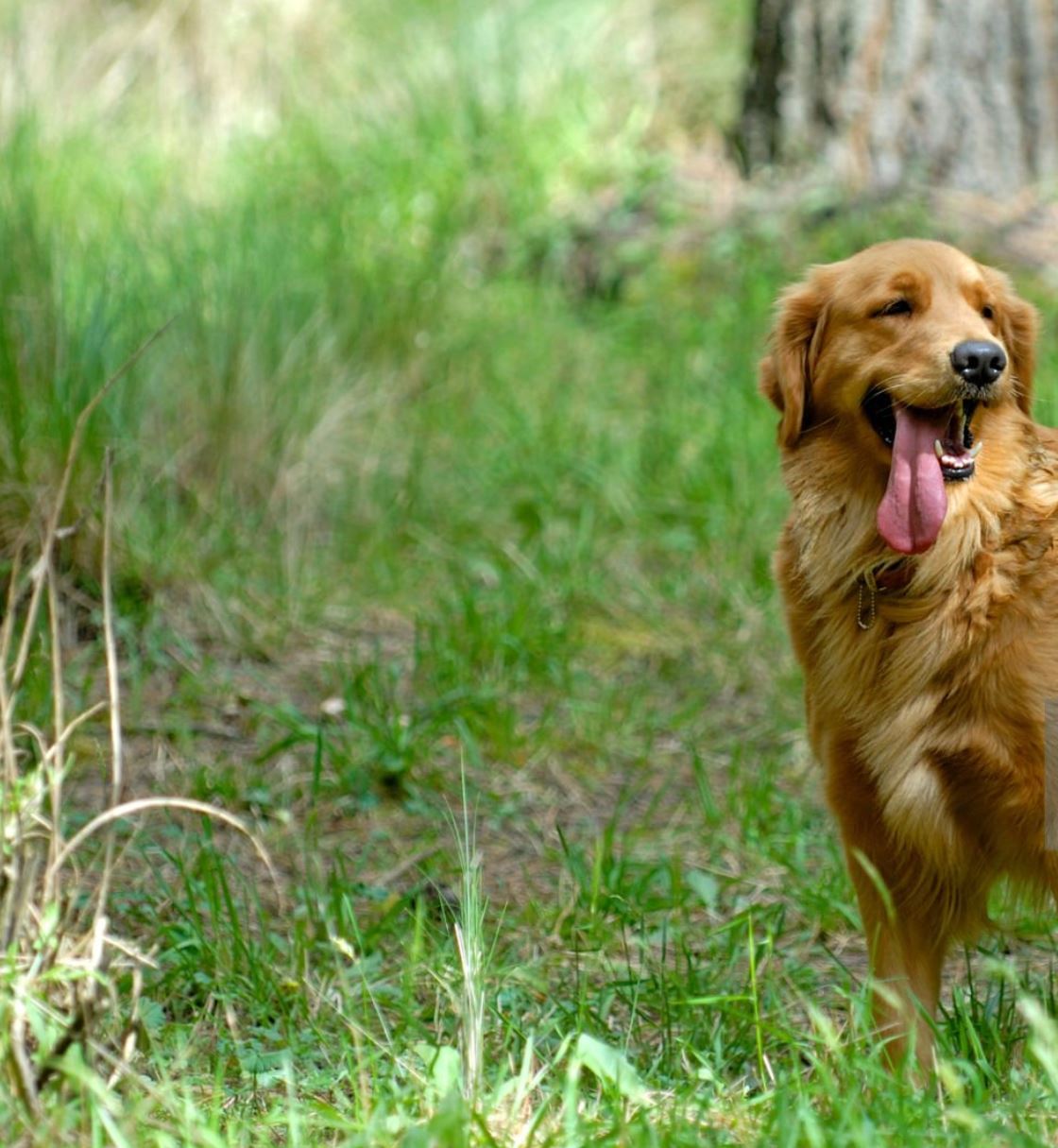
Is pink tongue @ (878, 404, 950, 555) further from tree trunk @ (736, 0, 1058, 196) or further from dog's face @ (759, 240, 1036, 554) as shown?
tree trunk @ (736, 0, 1058, 196)

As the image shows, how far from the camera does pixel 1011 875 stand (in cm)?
303

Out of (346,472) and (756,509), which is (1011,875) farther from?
(346,472)

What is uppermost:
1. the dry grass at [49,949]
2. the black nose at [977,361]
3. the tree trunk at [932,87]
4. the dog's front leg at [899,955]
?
the black nose at [977,361]

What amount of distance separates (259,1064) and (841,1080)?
1.04 metres

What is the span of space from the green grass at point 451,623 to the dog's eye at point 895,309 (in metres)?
1.23

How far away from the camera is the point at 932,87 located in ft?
23.9

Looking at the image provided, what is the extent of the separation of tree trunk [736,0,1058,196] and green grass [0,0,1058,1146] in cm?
50

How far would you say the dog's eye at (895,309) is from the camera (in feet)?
10.7

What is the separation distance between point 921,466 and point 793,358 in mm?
438

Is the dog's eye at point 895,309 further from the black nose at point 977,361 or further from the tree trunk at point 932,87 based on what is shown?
the tree trunk at point 932,87

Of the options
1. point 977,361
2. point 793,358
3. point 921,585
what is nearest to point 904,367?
point 977,361

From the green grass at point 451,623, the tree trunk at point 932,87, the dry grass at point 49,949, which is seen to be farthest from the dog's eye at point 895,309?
the tree trunk at point 932,87

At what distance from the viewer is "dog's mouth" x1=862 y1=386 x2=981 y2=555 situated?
3092mm

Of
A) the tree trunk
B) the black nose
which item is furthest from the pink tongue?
the tree trunk
